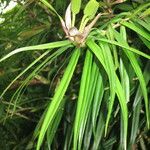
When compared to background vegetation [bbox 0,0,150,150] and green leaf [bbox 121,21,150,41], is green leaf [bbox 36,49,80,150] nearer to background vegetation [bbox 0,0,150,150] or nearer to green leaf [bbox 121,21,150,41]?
background vegetation [bbox 0,0,150,150]

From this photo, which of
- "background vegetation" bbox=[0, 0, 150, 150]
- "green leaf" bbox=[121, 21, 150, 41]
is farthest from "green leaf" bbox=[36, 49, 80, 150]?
"green leaf" bbox=[121, 21, 150, 41]

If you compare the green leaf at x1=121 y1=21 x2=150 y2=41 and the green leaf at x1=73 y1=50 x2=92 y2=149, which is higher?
the green leaf at x1=121 y1=21 x2=150 y2=41

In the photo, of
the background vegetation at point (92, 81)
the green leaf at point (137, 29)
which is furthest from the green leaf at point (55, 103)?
the green leaf at point (137, 29)

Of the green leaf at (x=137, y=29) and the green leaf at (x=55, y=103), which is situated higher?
the green leaf at (x=137, y=29)

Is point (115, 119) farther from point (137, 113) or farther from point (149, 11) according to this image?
point (149, 11)

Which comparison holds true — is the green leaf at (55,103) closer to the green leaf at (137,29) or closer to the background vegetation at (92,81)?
the background vegetation at (92,81)

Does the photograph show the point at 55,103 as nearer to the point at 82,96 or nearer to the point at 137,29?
the point at 82,96

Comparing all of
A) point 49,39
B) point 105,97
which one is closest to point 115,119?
point 105,97

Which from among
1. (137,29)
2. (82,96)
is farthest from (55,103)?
(137,29)
